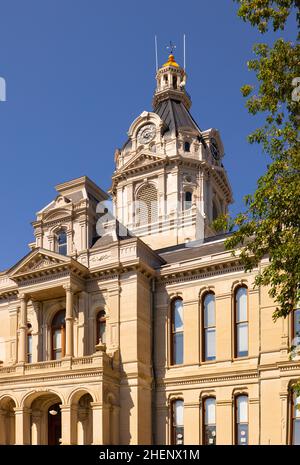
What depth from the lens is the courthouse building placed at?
3400 cm

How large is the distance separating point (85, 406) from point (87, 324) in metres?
4.33

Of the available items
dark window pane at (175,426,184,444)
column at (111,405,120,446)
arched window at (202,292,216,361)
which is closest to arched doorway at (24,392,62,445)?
column at (111,405,120,446)

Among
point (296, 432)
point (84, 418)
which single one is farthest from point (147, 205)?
point (296, 432)

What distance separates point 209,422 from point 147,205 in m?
23.4

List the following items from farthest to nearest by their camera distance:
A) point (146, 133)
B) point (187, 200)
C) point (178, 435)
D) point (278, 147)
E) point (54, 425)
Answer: point (146, 133) → point (187, 200) → point (54, 425) → point (178, 435) → point (278, 147)

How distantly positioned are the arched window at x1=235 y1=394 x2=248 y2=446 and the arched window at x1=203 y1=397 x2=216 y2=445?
1.22 m

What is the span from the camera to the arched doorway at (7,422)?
37.5 m

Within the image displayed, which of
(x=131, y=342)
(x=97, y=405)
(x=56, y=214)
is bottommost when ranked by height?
(x=97, y=405)

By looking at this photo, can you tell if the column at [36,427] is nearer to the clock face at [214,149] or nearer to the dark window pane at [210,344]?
the dark window pane at [210,344]

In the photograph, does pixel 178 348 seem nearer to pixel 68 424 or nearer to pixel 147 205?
pixel 68 424

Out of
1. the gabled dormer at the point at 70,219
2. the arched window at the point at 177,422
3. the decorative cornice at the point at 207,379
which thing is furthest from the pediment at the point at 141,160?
the arched window at the point at 177,422

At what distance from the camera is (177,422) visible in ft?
119

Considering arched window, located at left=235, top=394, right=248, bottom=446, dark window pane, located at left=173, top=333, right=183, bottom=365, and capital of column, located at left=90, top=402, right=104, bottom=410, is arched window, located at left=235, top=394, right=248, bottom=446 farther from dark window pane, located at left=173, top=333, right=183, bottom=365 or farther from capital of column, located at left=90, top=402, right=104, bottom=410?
capital of column, located at left=90, top=402, right=104, bottom=410

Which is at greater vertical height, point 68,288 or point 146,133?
point 146,133
